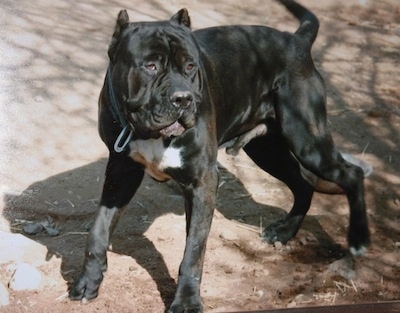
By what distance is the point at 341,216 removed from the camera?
20.0 feet

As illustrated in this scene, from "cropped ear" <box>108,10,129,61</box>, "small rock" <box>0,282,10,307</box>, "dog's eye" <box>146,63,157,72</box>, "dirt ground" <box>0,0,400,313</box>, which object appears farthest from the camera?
"dirt ground" <box>0,0,400,313</box>

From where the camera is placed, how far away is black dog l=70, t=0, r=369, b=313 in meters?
4.38

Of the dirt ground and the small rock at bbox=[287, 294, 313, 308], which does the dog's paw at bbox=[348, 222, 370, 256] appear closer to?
the dirt ground

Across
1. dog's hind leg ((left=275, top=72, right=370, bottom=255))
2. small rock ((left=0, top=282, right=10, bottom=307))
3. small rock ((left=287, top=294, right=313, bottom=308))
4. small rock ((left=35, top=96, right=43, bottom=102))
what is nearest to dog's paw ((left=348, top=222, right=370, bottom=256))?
dog's hind leg ((left=275, top=72, right=370, bottom=255))

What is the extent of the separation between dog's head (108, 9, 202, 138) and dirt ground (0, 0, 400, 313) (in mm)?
1027

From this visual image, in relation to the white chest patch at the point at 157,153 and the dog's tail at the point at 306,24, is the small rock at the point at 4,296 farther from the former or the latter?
the dog's tail at the point at 306,24

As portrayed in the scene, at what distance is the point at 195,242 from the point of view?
4.66 m

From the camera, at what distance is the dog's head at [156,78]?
14.1 ft

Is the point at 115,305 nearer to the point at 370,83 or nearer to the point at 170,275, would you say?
the point at 170,275

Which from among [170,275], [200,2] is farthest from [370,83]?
[170,275]

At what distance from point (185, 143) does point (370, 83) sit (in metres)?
4.07

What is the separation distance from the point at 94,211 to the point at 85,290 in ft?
3.95

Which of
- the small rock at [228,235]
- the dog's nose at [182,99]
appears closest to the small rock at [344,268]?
the small rock at [228,235]

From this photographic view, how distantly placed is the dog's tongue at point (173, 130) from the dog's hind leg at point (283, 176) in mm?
1366
